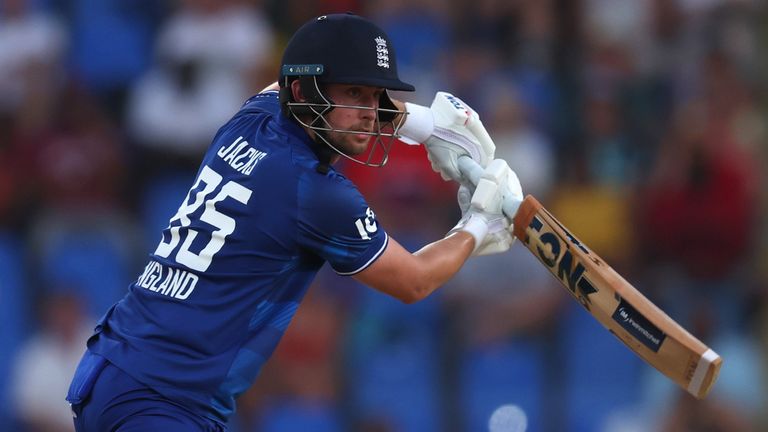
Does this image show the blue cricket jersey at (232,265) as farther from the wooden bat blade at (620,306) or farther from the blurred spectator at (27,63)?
the blurred spectator at (27,63)

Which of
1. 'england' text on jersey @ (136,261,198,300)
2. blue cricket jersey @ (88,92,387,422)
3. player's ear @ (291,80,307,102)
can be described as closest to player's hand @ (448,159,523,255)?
blue cricket jersey @ (88,92,387,422)

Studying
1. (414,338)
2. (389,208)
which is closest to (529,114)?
(389,208)

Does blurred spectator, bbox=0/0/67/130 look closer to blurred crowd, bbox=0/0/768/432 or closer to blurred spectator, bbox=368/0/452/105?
blurred crowd, bbox=0/0/768/432

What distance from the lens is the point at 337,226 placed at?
336 cm

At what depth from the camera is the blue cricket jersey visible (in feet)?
11.0

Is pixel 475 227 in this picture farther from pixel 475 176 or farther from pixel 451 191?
pixel 451 191

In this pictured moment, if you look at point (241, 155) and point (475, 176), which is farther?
point (475, 176)

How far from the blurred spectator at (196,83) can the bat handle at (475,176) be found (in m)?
3.21

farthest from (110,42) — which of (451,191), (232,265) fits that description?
(232,265)

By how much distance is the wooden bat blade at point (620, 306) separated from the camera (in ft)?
11.6

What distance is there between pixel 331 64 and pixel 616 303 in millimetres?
1150

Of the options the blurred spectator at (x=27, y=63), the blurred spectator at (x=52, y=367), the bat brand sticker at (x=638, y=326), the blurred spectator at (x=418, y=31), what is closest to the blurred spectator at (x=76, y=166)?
the blurred spectator at (x=27, y=63)

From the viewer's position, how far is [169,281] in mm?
3398

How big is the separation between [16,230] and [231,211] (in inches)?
154
